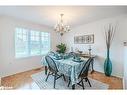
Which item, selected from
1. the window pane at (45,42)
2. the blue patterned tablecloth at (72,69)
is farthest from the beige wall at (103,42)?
the blue patterned tablecloth at (72,69)

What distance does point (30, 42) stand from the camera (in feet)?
12.9

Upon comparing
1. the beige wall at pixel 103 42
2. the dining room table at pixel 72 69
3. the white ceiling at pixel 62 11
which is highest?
the white ceiling at pixel 62 11

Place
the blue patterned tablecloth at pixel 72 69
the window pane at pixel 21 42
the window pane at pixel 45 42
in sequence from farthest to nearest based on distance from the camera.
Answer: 1. the window pane at pixel 45 42
2. the window pane at pixel 21 42
3. the blue patterned tablecloth at pixel 72 69

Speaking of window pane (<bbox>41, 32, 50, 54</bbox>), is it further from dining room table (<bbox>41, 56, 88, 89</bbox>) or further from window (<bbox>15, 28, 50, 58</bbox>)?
dining room table (<bbox>41, 56, 88, 89</bbox>)

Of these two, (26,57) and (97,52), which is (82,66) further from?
(26,57)

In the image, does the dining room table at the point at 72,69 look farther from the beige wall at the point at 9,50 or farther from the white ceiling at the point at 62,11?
the beige wall at the point at 9,50

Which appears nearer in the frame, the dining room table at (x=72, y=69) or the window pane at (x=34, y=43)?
the dining room table at (x=72, y=69)

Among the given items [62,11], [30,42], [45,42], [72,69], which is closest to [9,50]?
[30,42]

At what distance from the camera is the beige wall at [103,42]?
2.94 metres

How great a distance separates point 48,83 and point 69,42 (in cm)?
245
